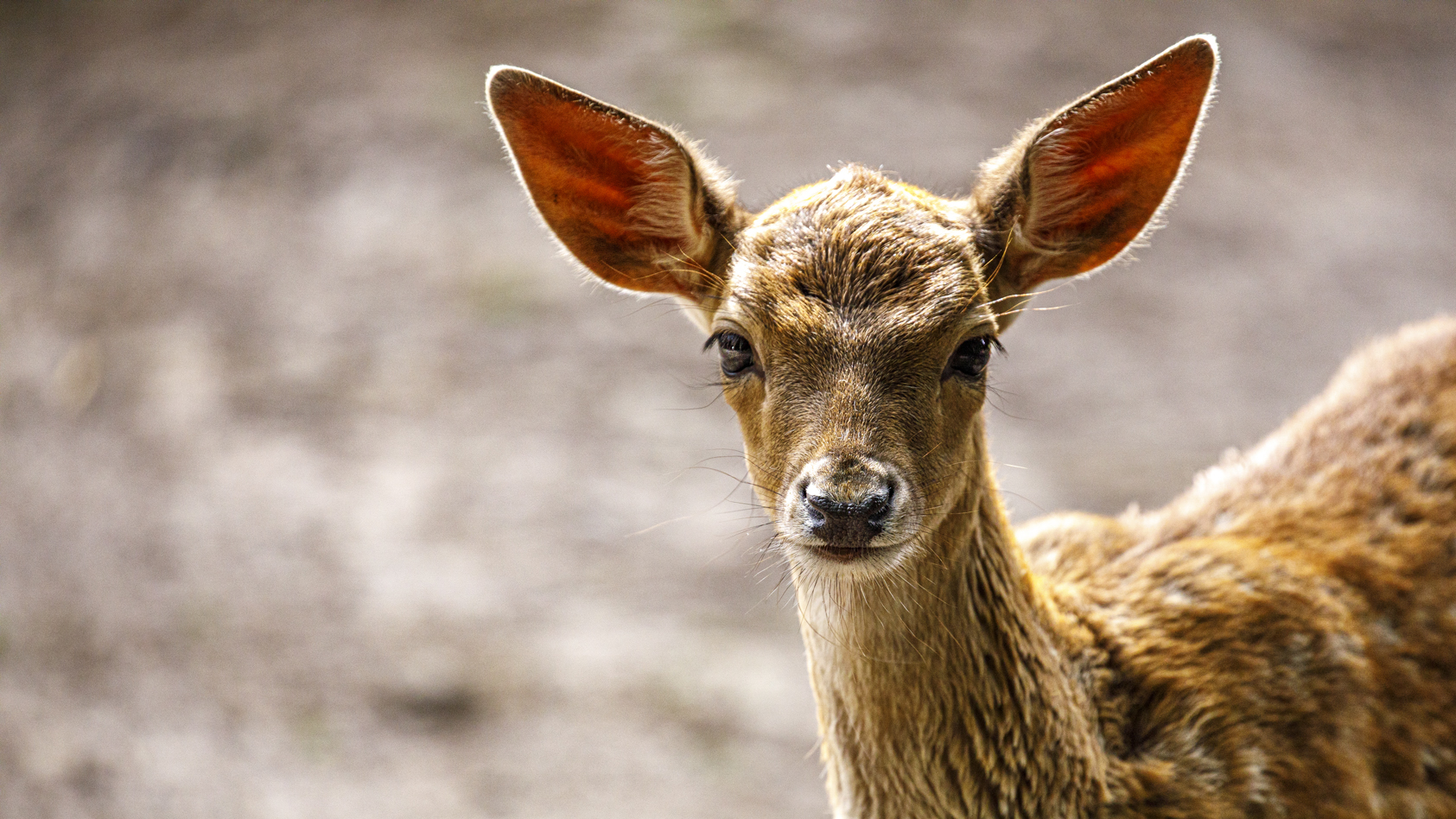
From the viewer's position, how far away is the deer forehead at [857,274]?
2695 mm

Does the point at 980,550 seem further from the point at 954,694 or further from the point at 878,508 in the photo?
the point at 878,508

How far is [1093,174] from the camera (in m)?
Result: 3.00

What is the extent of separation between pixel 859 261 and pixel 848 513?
60 cm

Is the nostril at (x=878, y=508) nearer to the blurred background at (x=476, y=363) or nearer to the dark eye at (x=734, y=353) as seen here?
the dark eye at (x=734, y=353)

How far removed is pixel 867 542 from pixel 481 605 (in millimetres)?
3908

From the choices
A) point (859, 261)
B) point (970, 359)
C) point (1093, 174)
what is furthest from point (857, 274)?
point (1093, 174)

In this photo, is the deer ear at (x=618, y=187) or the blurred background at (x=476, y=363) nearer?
the deer ear at (x=618, y=187)

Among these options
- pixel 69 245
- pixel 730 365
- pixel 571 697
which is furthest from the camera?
pixel 69 245

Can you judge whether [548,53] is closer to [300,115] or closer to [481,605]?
[300,115]

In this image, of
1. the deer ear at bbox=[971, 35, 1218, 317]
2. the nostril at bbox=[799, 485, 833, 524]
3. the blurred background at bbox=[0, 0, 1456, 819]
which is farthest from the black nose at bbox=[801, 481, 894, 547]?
the blurred background at bbox=[0, 0, 1456, 819]

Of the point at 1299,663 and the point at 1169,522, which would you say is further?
the point at 1169,522

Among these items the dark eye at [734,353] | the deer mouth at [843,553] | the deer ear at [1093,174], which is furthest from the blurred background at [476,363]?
the deer ear at [1093,174]

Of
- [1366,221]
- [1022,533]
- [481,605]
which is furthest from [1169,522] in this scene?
[1366,221]

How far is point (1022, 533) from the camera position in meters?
3.63
